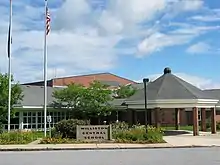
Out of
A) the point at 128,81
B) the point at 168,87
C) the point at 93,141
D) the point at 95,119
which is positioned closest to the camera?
the point at 93,141

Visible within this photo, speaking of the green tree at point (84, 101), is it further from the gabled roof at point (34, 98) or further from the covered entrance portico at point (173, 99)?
the covered entrance portico at point (173, 99)

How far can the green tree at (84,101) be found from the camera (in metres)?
45.3

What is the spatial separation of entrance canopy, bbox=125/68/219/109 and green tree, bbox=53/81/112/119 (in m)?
5.55

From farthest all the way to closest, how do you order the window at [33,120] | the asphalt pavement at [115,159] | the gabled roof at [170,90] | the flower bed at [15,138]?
the window at [33,120], the gabled roof at [170,90], the flower bed at [15,138], the asphalt pavement at [115,159]

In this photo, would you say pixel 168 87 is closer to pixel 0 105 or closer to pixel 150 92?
pixel 150 92

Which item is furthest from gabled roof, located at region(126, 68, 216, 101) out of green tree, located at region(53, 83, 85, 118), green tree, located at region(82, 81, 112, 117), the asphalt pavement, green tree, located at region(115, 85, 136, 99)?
the asphalt pavement

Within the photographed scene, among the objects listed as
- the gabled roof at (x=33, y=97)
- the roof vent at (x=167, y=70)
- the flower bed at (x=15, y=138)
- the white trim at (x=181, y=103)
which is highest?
the roof vent at (x=167, y=70)

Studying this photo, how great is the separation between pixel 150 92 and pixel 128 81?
65545 mm

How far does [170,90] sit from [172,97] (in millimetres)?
1576

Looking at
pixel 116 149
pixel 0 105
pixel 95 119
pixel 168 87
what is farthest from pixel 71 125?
pixel 95 119

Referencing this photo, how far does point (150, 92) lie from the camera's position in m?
40.1

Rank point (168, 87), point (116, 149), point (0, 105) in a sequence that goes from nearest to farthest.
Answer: point (116, 149) → point (0, 105) → point (168, 87)

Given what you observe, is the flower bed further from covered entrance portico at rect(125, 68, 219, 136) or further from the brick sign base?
covered entrance portico at rect(125, 68, 219, 136)

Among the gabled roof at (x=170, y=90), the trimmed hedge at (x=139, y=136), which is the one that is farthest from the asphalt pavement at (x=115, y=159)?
the gabled roof at (x=170, y=90)
